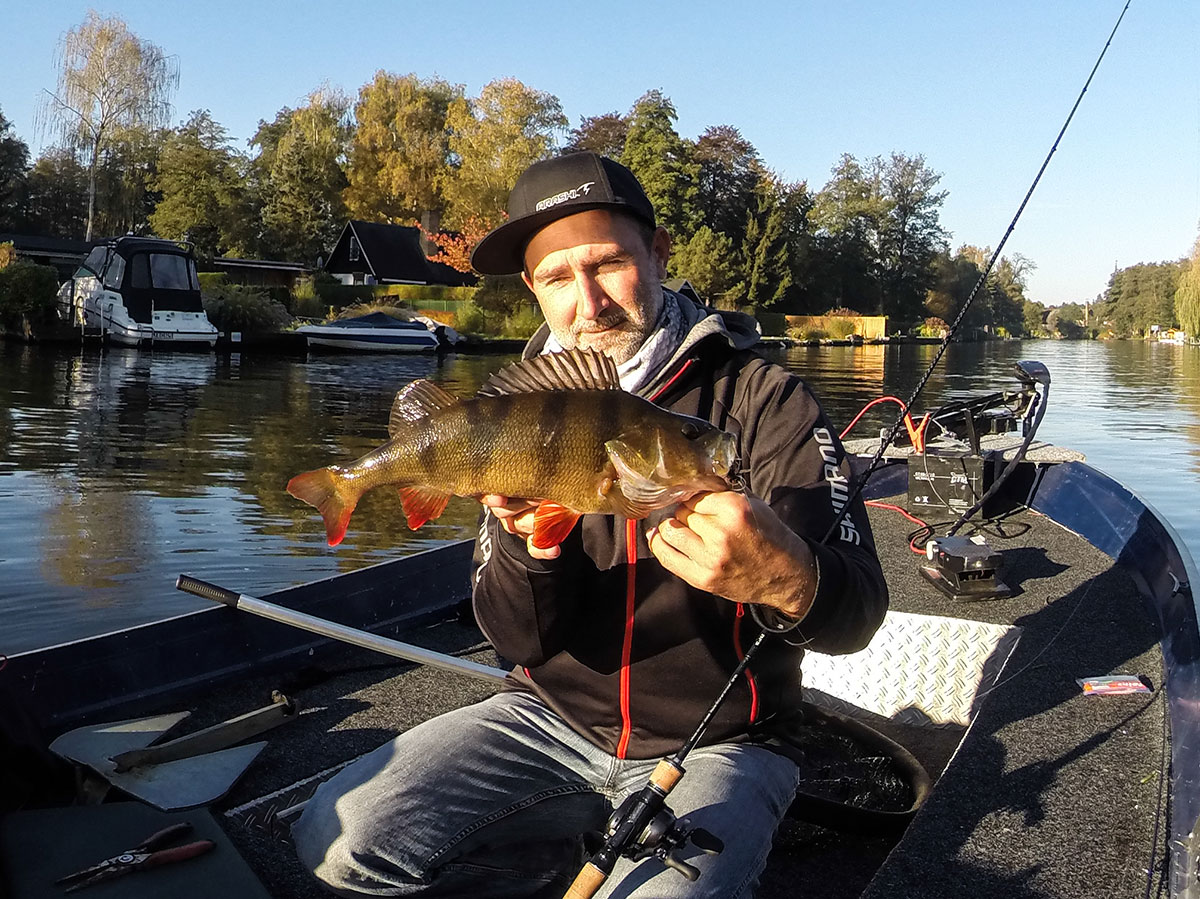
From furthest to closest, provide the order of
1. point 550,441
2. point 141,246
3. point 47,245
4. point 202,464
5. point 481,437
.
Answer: point 47,245, point 141,246, point 202,464, point 481,437, point 550,441

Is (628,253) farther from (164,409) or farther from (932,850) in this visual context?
(164,409)

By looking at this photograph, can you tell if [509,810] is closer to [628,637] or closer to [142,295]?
[628,637]

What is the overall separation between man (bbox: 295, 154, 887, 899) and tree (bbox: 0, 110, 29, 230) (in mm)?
66185

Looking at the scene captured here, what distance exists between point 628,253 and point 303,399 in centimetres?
2165

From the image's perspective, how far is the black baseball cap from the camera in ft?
9.58

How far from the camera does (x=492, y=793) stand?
278 centimetres

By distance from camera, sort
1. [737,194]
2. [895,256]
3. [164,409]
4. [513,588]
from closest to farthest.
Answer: [513,588] → [164,409] → [737,194] → [895,256]

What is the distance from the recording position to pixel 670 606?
2.73 meters

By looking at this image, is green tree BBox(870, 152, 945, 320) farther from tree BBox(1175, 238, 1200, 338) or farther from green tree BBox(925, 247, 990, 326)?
tree BBox(1175, 238, 1200, 338)

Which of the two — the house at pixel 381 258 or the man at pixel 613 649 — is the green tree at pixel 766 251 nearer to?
the house at pixel 381 258

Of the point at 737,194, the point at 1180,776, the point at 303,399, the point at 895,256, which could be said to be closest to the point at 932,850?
the point at 1180,776

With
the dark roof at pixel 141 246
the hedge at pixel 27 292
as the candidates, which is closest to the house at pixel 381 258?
the hedge at pixel 27 292

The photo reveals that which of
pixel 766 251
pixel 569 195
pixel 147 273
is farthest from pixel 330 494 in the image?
pixel 766 251

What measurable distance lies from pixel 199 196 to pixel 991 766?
5938 centimetres
